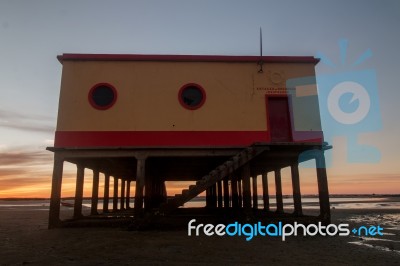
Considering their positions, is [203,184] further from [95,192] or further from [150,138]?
[95,192]

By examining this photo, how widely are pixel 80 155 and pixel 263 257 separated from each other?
8.74 m

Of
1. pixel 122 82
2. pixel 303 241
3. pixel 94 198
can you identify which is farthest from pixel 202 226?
pixel 94 198

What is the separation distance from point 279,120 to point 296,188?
4.09m

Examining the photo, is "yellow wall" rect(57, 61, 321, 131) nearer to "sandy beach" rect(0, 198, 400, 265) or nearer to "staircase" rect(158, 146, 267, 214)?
"staircase" rect(158, 146, 267, 214)

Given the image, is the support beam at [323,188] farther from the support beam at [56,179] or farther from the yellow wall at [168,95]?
the support beam at [56,179]

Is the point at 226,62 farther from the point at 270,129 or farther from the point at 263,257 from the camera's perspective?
the point at 263,257

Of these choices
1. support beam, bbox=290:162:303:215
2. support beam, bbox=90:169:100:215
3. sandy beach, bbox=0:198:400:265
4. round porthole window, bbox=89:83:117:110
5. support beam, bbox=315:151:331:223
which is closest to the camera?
sandy beach, bbox=0:198:400:265

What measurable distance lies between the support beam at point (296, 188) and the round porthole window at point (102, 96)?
950cm

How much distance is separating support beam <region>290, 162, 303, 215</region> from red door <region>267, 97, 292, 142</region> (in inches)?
129

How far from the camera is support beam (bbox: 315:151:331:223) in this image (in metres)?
13.8

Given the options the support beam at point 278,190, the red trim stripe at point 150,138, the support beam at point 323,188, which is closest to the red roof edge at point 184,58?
the red trim stripe at point 150,138

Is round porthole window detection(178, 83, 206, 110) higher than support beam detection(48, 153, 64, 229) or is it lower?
higher

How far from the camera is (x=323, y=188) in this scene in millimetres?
13914

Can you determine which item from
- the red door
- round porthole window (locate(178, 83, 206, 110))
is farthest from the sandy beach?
round porthole window (locate(178, 83, 206, 110))
